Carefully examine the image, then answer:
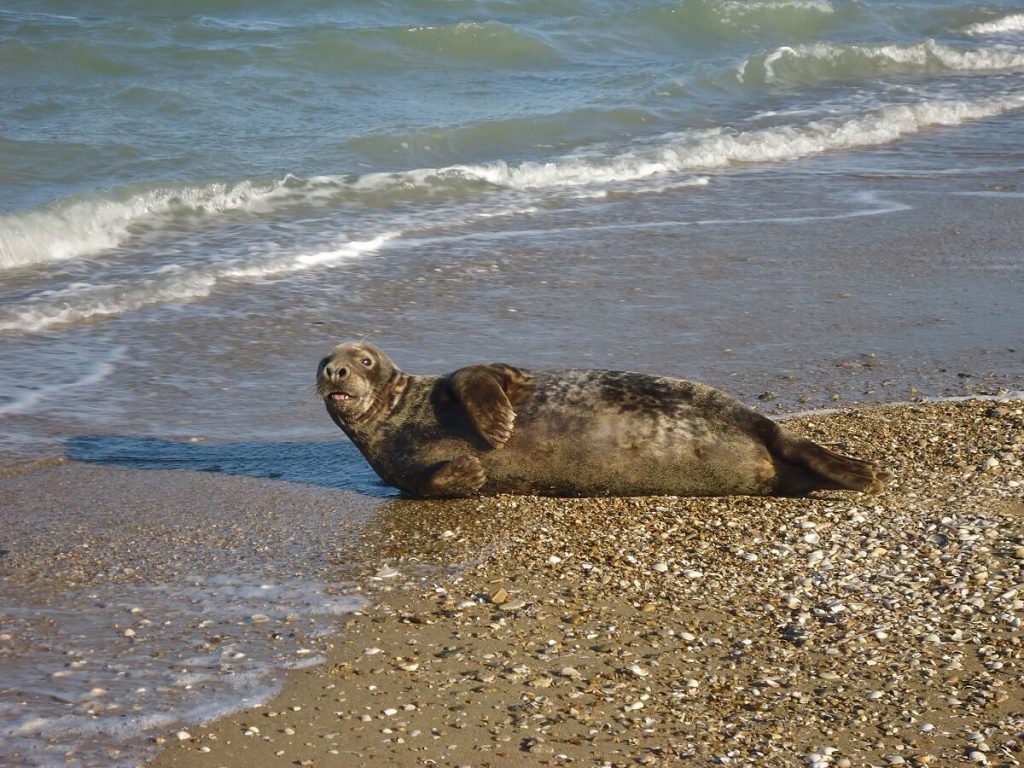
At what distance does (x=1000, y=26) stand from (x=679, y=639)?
22.0 metres

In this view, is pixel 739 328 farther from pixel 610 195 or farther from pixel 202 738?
pixel 202 738

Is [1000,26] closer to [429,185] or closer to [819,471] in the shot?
[429,185]

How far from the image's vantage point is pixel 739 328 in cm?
858

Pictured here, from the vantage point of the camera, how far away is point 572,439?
20.7ft

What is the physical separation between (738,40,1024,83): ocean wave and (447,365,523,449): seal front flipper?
13.1 metres

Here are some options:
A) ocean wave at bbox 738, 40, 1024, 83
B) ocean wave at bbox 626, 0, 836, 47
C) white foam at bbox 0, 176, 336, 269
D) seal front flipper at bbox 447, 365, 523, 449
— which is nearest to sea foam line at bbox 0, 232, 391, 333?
white foam at bbox 0, 176, 336, 269

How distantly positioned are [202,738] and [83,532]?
191 centimetres

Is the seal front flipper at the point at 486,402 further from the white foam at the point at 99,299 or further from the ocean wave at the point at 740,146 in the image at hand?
the ocean wave at the point at 740,146

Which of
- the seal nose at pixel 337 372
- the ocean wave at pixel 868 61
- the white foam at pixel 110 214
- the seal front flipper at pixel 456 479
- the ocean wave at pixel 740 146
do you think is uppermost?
the ocean wave at pixel 868 61

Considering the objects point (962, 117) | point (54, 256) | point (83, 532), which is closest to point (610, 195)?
point (54, 256)

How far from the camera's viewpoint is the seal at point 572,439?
6.21 meters

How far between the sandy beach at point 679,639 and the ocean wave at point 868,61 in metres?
13.5

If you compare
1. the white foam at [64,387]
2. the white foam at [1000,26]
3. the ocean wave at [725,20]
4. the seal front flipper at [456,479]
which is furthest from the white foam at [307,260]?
the white foam at [1000,26]

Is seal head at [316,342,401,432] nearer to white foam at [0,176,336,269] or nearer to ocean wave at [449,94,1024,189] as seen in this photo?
white foam at [0,176,336,269]
